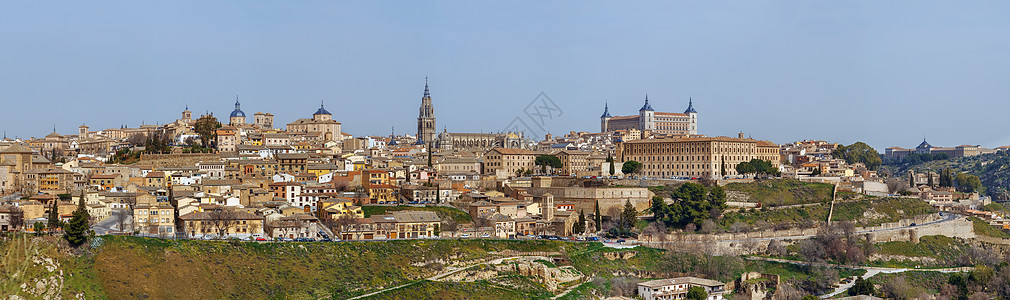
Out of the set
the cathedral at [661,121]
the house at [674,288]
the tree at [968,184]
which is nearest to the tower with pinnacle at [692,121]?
the cathedral at [661,121]

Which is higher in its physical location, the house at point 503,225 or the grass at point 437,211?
the grass at point 437,211

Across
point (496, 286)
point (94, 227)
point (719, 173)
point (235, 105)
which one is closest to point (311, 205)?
point (94, 227)

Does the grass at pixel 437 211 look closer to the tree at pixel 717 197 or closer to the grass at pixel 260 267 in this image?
the grass at pixel 260 267

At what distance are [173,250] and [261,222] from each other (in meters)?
7.10

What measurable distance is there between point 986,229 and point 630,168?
2573 cm

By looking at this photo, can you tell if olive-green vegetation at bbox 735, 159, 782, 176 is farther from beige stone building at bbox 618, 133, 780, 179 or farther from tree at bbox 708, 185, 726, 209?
tree at bbox 708, 185, 726, 209

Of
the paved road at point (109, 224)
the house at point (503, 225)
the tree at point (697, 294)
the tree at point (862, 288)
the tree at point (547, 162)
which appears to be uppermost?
the tree at point (547, 162)

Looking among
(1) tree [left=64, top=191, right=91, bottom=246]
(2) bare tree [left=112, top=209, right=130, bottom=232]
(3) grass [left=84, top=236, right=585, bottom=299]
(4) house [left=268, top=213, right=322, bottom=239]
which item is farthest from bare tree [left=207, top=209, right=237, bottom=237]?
(1) tree [left=64, top=191, right=91, bottom=246]

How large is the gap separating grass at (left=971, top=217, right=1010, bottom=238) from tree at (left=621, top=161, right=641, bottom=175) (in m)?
24.4

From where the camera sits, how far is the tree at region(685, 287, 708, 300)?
4108cm

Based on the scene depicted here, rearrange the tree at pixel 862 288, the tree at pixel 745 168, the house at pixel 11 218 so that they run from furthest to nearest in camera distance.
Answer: the tree at pixel 745 168 → the tree at pixel 862 288 → the house at pixel 11 218

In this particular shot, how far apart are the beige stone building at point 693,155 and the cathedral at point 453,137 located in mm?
21424

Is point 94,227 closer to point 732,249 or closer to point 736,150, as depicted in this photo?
point 732,249

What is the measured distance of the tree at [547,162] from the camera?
75100 mm
